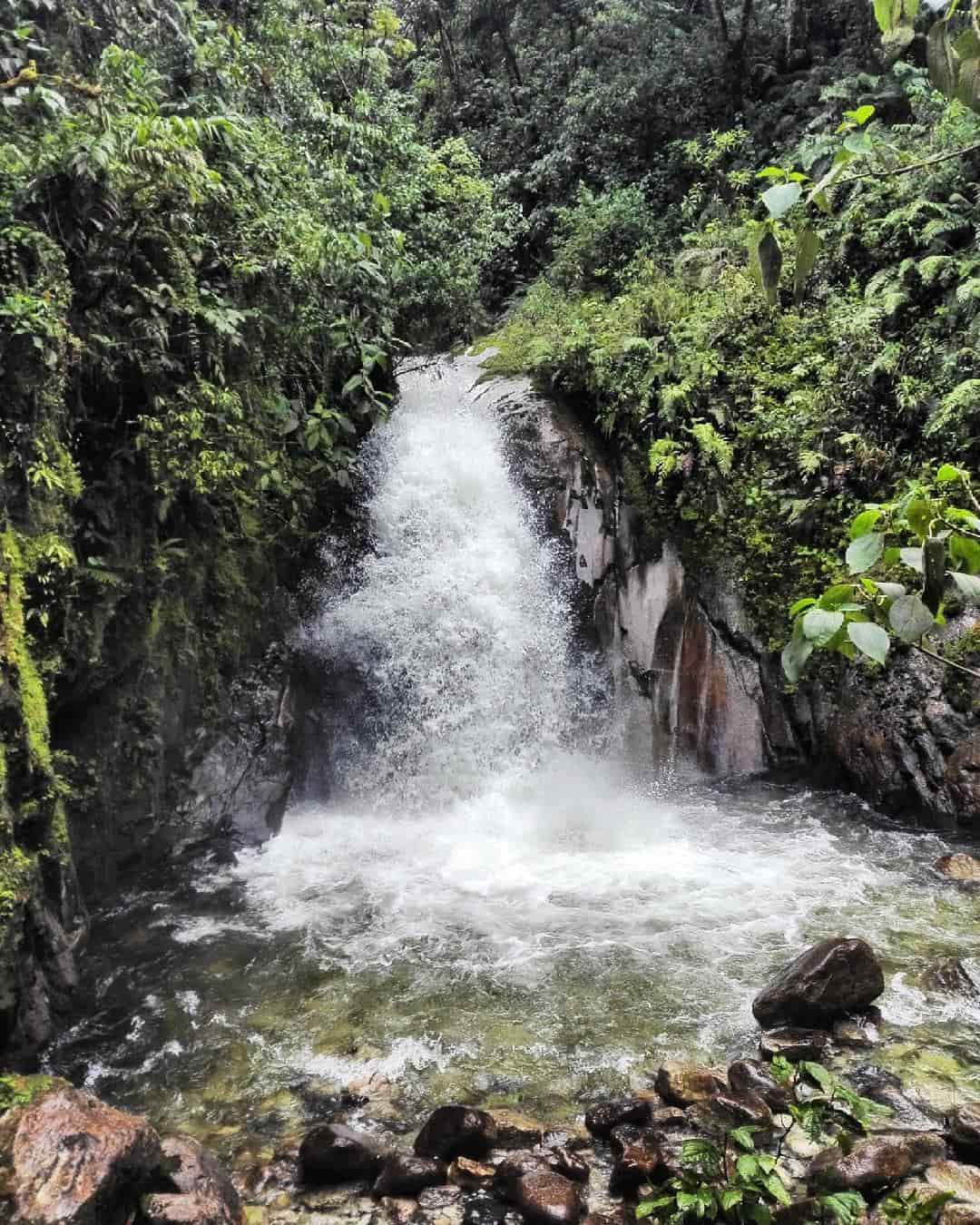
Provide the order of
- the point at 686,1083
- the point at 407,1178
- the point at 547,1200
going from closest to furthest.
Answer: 1. the point at 547,1200
2. the point at 407,1178
3. the point at 686,1083

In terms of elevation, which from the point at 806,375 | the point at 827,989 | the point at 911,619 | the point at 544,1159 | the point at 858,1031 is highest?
the point at 806,375

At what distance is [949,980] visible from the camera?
4844mm

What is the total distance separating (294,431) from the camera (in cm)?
950

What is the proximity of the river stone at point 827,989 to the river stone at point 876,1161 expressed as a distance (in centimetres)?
106

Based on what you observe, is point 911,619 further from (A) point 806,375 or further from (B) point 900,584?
(A) point 806,375

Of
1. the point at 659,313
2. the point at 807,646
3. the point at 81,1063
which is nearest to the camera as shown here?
the point at 807,646

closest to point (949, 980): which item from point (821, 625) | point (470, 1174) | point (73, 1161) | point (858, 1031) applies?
point (858, 1031)

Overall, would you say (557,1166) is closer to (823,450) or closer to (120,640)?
(120,640)

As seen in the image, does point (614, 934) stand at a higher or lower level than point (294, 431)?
lower

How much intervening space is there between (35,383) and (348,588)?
4783 mm

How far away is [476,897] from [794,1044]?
2.98 m

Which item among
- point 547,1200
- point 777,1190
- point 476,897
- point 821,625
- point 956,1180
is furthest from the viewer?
point 476,897

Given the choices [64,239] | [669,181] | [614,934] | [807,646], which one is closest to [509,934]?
[614,934]

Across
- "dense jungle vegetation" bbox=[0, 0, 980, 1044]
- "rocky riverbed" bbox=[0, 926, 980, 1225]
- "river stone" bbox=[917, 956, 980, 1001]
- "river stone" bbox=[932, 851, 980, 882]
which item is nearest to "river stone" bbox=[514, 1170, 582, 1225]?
"rocky riverbed" bbox=[0, 926, 980, 1225]
